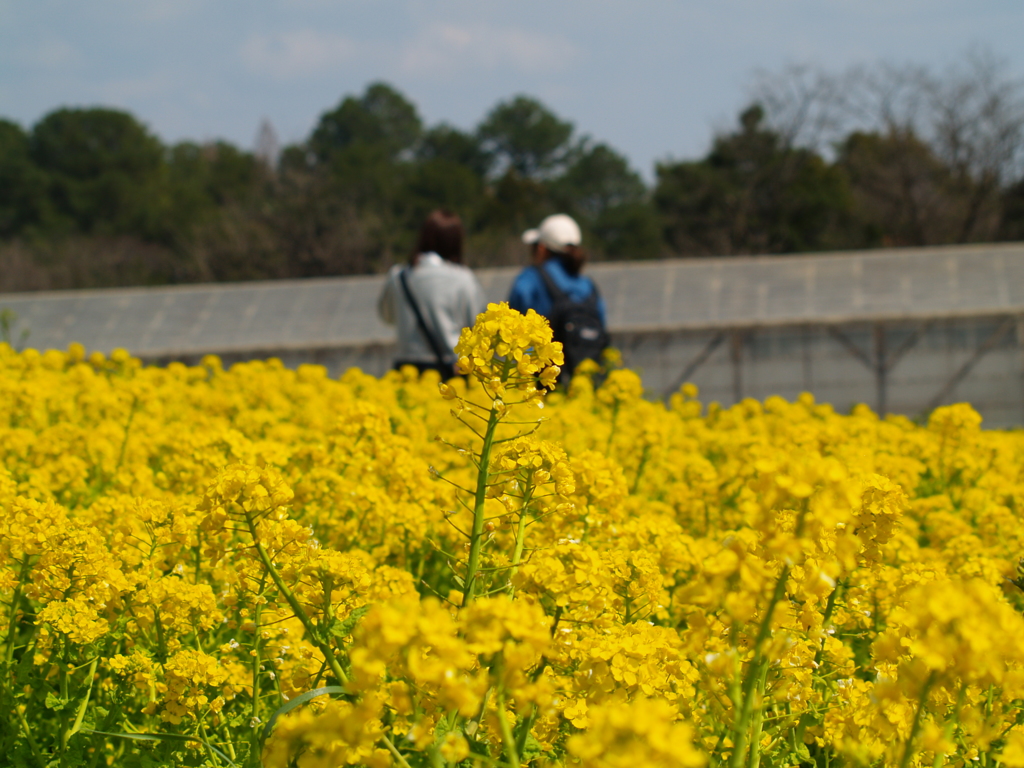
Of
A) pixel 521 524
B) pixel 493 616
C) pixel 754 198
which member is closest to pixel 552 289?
pixel 521 524

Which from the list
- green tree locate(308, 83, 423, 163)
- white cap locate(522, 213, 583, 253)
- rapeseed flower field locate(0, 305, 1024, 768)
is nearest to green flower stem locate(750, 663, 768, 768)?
rapeseed flower field locate(0, 305, 1024, 768)

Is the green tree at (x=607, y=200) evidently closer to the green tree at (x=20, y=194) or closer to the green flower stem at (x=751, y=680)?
the green tree at (x=20, y=194)

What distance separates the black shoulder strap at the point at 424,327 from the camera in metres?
6.09

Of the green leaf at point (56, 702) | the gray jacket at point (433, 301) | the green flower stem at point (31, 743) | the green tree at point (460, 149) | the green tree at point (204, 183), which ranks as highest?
the gray jacket at point (433, 301)

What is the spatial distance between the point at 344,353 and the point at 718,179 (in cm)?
3141

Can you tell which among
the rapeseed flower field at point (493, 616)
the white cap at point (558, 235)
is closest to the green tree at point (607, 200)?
the white cap at point (558, 235)

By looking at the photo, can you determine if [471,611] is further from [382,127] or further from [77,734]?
[382,127]

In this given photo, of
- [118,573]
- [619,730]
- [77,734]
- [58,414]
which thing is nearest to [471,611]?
[619,730]

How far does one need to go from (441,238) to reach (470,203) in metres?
40.1

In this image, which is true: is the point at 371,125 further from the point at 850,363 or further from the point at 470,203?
the point at 850,363

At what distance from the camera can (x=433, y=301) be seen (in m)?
6.06

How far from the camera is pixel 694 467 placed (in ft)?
13.2

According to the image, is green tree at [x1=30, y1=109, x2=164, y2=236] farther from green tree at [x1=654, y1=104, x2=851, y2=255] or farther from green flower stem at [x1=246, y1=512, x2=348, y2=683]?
green flower stem at [x1=246, y1=512, x2=348, y2=683]

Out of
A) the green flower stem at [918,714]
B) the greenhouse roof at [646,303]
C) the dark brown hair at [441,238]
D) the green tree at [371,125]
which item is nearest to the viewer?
the green flower stem at [918,714]
